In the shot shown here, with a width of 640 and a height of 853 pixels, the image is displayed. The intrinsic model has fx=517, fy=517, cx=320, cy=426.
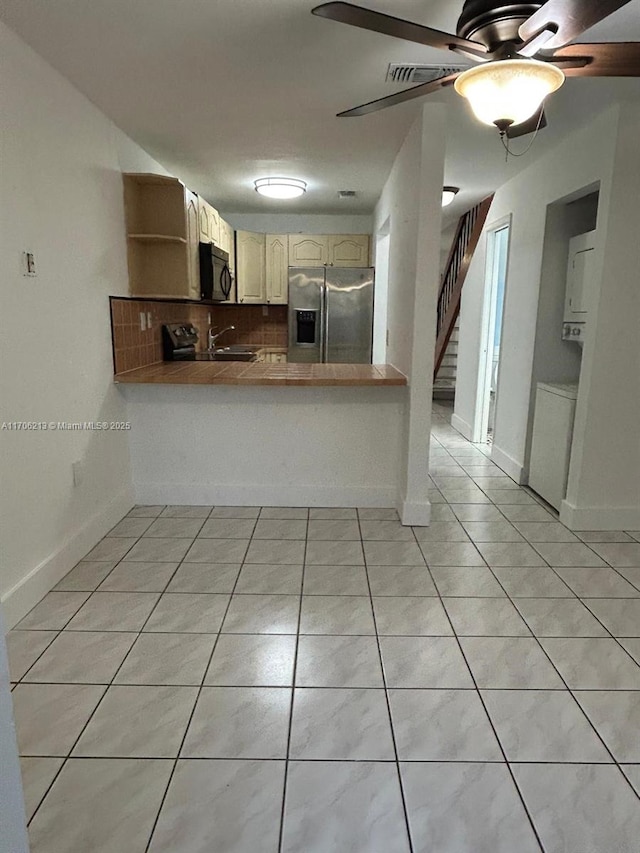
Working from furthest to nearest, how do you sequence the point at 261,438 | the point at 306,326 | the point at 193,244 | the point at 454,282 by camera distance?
the point at 454,282
the point at 306,326
the point at 193,244
the point at 261,438

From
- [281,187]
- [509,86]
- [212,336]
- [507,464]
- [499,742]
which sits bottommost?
[499,742]

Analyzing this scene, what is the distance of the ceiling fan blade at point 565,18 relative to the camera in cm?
121

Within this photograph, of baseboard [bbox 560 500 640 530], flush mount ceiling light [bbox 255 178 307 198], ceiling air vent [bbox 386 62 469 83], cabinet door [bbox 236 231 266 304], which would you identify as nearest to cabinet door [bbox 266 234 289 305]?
cabinet door [bbox 236 231 266 304]

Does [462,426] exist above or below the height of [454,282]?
below

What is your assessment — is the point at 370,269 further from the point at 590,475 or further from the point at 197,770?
the point at 197,770

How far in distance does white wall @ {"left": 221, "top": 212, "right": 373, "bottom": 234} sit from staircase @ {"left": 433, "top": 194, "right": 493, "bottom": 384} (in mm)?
1103

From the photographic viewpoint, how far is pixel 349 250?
554 centimetres

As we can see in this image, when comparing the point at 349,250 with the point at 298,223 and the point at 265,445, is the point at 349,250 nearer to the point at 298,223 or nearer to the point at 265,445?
the point at 298,223

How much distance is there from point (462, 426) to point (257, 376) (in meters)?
3.16

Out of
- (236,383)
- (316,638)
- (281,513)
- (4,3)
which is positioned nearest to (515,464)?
(281,513)

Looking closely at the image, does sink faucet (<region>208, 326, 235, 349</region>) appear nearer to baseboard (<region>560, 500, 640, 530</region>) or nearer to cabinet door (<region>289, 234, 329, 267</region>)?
cabinet door (<region>289, 234, 329, 267</region>)

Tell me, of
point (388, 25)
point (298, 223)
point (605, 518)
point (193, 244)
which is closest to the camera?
point (388, 25)

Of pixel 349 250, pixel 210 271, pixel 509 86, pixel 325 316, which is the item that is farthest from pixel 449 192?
pixel 509 86

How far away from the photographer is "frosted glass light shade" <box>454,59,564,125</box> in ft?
4.88
